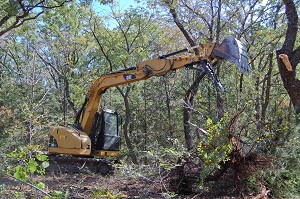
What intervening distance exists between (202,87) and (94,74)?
780 cm

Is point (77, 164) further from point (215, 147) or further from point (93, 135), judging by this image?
point (215, 147)

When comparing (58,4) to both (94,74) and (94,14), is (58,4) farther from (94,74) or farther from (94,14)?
(94,74)

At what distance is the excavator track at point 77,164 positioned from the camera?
39.3 ft

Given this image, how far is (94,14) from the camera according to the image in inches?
698

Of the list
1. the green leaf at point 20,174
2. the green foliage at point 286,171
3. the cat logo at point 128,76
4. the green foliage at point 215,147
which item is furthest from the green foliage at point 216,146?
the cat logo at point 128,76

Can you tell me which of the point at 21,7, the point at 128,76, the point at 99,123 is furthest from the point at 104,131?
the point at 21,7

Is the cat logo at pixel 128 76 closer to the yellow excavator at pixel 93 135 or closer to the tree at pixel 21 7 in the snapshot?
the yellow excavator at pixel 93 135

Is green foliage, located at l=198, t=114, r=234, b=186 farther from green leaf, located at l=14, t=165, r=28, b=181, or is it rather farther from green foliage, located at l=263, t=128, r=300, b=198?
green leaf, located at l=14, t=165, r=28, b=181

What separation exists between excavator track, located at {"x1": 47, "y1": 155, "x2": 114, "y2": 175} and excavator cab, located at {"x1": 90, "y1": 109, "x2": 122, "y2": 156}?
41 centimetres

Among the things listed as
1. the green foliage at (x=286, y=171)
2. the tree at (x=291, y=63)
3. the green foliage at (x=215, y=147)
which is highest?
the tree at (x=291, y=63)

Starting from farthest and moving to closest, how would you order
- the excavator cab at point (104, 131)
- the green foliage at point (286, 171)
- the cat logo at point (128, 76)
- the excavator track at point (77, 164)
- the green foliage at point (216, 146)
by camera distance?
the excavator cab at point (104, 131)
the excavator track at point (77, 164)
the cat logo at point (128, 76)
the green foliage at point (286, 171)
the green foliage at point (216, 146)

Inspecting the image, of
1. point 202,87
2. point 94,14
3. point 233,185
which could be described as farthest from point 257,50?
point 233,185

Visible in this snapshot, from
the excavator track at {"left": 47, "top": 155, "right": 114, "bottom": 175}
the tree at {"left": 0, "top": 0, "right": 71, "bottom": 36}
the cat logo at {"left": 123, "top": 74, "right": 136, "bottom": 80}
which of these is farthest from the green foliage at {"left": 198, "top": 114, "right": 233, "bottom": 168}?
the tree at {"left": 0, "top": 0, "right": 71, "bottom": 36}

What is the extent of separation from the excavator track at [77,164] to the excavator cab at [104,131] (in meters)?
0.41
